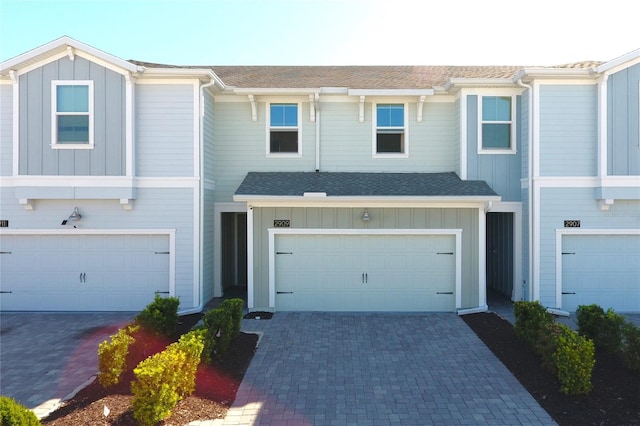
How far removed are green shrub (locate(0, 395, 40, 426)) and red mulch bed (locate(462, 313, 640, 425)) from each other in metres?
6.31

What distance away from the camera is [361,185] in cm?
1041

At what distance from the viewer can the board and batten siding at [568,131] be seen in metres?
10.0

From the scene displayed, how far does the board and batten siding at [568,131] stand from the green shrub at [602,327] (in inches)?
168

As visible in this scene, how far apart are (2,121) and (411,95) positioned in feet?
35.7

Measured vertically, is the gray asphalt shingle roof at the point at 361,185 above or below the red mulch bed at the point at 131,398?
above

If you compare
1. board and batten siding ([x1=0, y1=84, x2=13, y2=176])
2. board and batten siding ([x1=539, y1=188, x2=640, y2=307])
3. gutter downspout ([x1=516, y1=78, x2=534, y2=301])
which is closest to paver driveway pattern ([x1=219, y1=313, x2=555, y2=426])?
gutter downspout ([x1=516, y1=78, x2=534, y2=301])

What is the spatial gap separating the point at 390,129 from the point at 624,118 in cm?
585

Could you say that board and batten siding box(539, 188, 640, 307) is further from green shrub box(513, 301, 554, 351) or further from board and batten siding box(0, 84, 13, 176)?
board and batten siding box(0, 84, 13, 176)

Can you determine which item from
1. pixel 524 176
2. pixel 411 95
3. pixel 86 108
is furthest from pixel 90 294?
pixel 524 176

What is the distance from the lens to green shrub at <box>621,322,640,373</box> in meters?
5.98

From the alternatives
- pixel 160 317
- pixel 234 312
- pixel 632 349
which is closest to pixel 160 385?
pixel 234 312

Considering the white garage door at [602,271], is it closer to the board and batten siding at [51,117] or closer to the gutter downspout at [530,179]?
the gutter downspout at [530,179]

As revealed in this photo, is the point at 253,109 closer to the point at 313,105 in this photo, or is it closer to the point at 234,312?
the point at 313,105

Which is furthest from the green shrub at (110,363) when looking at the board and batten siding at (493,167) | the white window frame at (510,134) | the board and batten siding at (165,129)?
the white window frame at (510,134)
